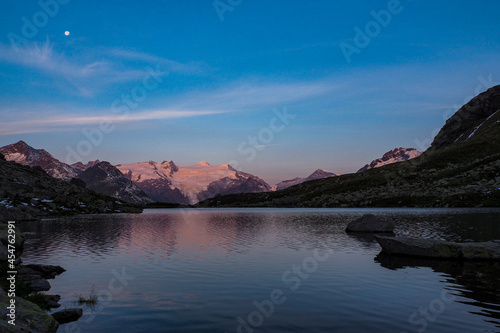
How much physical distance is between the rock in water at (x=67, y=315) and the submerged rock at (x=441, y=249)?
121 feet

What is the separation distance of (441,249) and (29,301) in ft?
137

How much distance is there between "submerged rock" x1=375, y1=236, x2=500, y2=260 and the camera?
4191 cm

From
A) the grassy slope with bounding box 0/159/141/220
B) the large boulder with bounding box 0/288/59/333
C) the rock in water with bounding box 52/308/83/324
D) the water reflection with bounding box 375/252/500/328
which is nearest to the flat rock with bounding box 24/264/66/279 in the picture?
the rock in water with bounding box 52/308/83/324

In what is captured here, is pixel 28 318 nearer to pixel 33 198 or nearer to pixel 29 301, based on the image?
pixel 29 301

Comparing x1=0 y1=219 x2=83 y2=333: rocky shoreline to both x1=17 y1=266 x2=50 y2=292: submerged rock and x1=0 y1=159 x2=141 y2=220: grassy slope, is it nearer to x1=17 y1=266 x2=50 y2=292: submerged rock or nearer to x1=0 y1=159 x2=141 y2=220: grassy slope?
x1=17 y1=266 x2=50 y2=292: submerged rock

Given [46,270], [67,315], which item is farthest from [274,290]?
[46,270]

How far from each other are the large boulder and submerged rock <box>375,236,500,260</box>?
127 ft

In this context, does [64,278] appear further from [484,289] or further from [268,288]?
[484,289]

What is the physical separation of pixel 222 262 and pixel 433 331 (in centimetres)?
2612

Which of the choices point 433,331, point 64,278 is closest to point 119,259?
point 64,278

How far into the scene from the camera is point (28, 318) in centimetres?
1836

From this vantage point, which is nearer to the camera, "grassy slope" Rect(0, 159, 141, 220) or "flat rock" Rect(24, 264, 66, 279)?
"flat rock" Rect(24, 264, 66, 279)

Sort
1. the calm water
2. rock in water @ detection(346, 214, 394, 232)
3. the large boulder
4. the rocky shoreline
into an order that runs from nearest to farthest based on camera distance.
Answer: the large boulder → the rocky shoreline → the calm water → rock in water @ detection(346, 214, 394, 232)

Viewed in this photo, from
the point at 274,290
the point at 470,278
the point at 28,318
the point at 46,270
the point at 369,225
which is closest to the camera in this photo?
the point at 28,318
